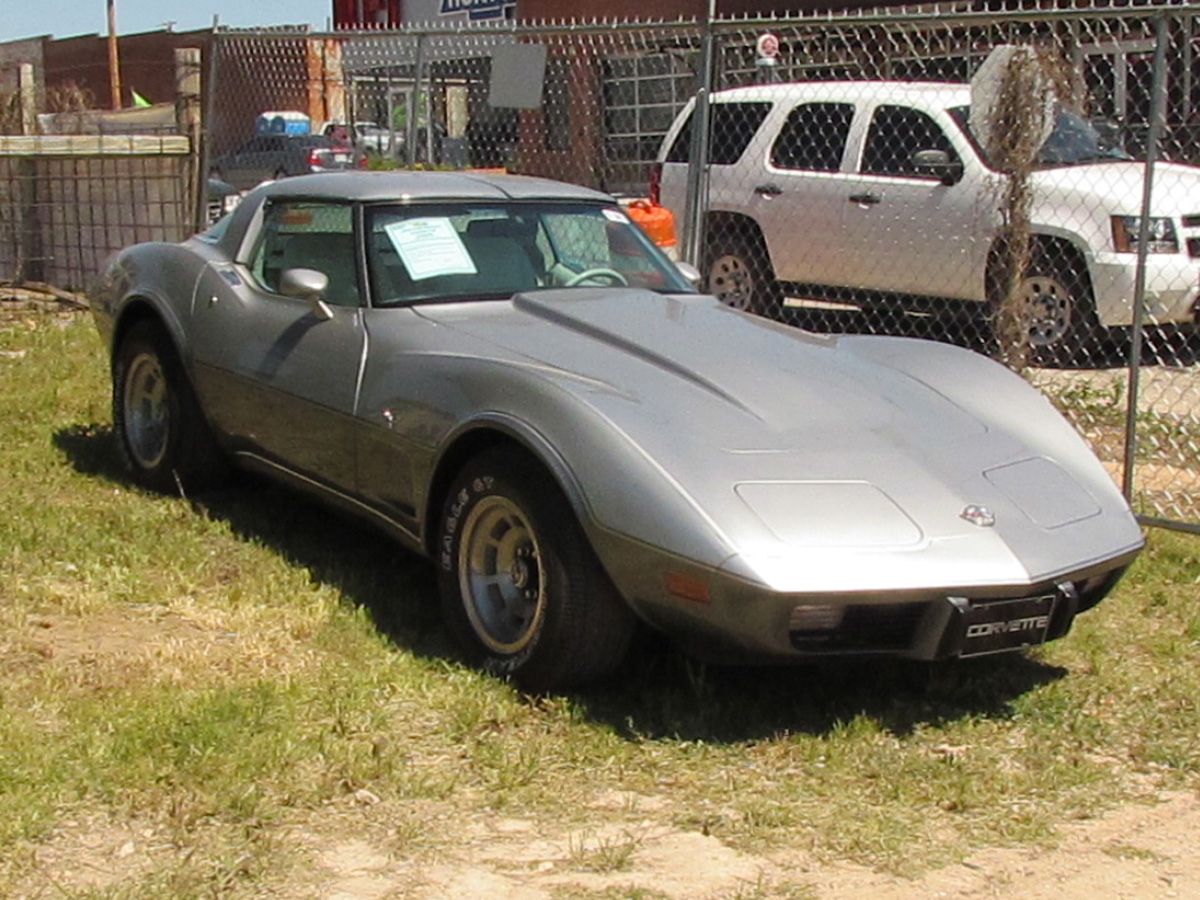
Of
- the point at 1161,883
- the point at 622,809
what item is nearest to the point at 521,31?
the point at 622,809

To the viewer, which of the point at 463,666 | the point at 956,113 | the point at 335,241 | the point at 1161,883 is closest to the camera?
the point at 1161,883

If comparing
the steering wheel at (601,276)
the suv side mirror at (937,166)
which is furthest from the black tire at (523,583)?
the suv side mirror at (937,166)

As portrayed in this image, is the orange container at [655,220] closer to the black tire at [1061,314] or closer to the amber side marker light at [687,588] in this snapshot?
the black tire at [1061,314]

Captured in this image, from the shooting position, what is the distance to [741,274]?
1103cm

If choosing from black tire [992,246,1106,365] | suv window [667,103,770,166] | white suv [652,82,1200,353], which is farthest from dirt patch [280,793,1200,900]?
suv window [667,103,770,166]

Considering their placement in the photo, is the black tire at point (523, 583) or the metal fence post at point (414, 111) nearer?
the black tire at point (523, 583)

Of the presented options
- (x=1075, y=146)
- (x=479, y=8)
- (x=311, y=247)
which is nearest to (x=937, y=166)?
(x=1075, y=146)

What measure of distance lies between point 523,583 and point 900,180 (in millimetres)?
6610

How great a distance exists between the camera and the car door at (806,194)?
10516mm

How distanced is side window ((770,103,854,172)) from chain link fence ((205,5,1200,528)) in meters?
0.02

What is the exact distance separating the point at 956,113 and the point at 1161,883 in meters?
7.75

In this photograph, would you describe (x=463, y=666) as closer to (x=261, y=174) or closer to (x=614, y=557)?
(x=614, y=557)

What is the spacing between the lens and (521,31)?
805 centimetres

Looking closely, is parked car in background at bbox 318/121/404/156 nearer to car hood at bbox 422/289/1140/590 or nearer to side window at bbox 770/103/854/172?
side window at bbox 770/103/854/172
